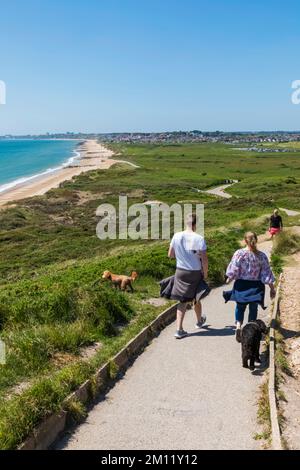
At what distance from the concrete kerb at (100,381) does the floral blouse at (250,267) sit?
1966mm

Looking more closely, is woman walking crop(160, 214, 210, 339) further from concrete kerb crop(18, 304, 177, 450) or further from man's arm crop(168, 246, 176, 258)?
concrete kerb crop(18, 304, 177, 450)

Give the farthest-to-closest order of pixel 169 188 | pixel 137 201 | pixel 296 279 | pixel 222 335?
pixel 169 188 → pixel 137 201 → pixel 296 279 → pixel 222 335

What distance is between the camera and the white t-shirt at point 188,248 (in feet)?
27.1

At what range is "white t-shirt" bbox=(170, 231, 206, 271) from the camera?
27.1 feet

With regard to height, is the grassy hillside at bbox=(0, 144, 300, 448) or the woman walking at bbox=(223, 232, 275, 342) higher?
the woman walking at bbox=(223, 232, 275, 342)

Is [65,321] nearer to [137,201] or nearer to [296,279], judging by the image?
[296,279]

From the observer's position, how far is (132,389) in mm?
6867

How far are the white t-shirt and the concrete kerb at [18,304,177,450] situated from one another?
147 centimetres

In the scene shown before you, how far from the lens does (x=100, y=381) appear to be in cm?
688

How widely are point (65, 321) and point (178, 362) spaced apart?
8.28 feet

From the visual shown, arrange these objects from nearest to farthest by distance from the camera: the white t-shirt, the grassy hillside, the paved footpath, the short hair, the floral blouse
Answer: the paved footpath
the grassy hillside
the floral blouse
the short hair
the white t-shirt

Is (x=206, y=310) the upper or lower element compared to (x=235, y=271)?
lower

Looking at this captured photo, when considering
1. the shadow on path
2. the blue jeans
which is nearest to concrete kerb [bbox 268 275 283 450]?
the blue jeans
